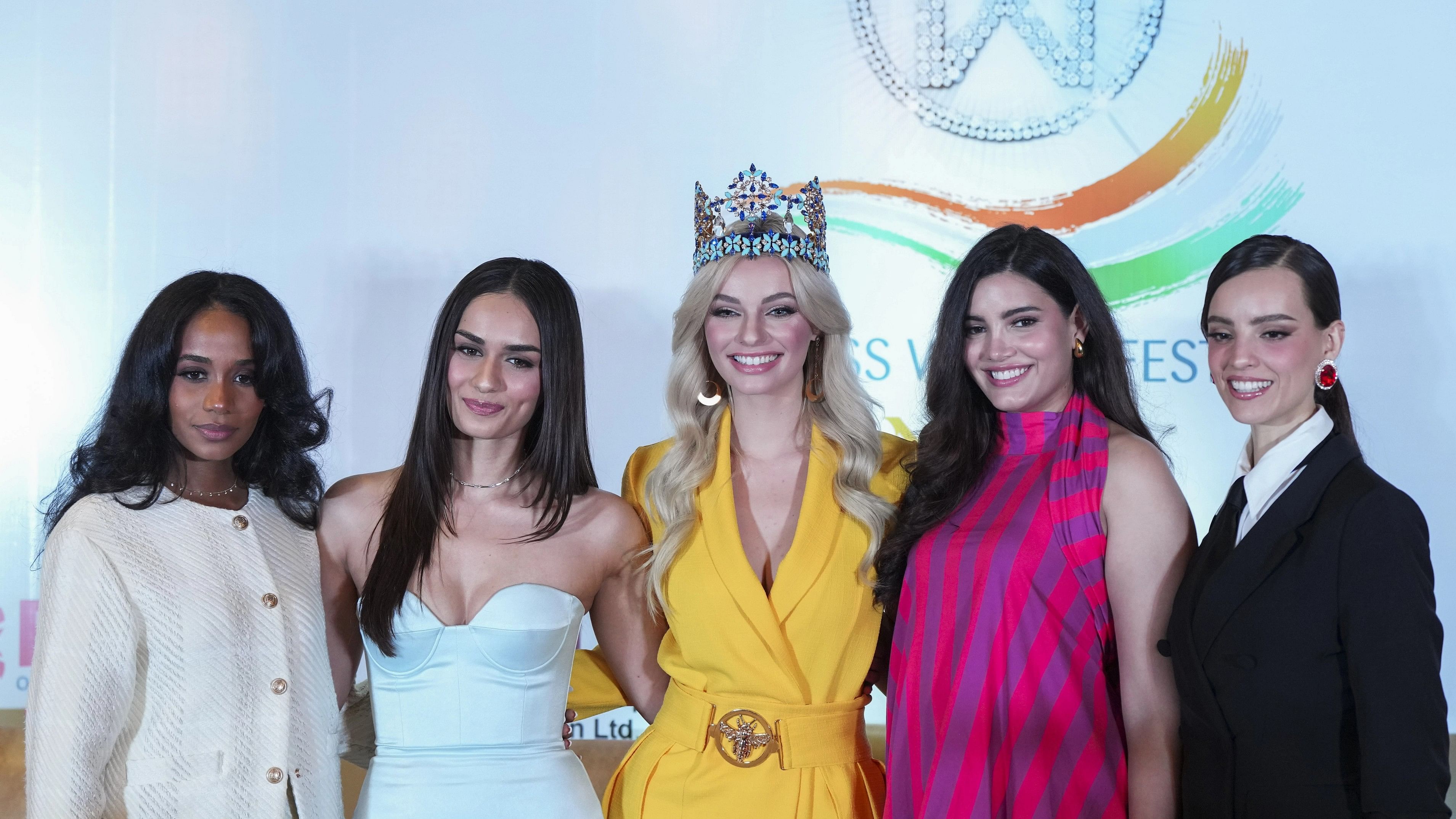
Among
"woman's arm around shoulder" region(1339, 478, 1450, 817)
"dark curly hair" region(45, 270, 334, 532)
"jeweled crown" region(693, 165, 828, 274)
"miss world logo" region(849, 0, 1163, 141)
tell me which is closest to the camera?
"woman's arm around shoulder" region(1339, 478, 1450, 817)

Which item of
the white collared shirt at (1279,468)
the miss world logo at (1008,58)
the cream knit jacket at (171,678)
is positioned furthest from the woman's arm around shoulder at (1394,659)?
the miss world logo at (1008,58)

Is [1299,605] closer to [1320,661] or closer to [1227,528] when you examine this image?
[1320,661]

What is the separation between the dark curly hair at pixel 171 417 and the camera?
2.10 metres

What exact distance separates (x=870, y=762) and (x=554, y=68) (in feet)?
8.25

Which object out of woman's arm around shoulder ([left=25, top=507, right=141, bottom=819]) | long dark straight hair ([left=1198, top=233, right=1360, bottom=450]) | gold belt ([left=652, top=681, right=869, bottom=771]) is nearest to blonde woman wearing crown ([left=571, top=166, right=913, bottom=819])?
gold belt ([left=652, top=681, right=869, bottom=771])

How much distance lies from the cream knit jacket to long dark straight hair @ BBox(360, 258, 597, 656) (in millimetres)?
279

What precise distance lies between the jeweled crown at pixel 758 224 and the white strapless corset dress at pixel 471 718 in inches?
34.6

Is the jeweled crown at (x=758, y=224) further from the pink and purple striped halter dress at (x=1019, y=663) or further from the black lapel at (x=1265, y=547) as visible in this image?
the black lapel at (x=1265, y=547)

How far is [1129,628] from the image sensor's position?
2098 mm

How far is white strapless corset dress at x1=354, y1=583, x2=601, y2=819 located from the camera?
2268 millimetres

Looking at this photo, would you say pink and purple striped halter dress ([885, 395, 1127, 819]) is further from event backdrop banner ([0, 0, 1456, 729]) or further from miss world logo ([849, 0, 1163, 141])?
miss world logo ([849, 0, 1163, 141])

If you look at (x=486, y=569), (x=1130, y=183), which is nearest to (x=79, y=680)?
(x=486, y=569)

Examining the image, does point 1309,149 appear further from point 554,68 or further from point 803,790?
point 803,790

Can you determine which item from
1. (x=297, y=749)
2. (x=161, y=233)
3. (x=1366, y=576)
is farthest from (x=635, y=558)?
(x=161, y=233)
